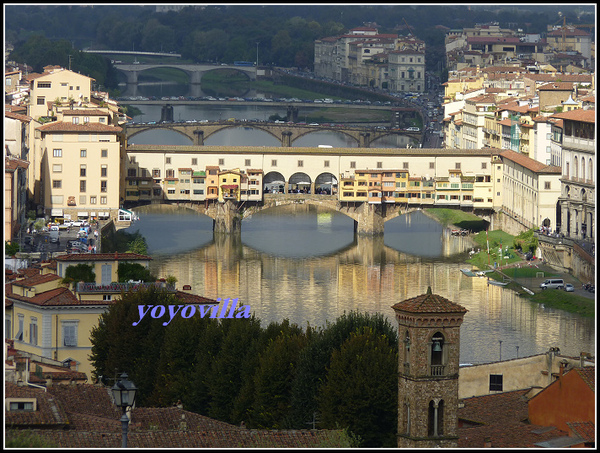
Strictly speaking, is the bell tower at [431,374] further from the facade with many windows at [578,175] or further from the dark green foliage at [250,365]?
the facade with many windows at [578,175]

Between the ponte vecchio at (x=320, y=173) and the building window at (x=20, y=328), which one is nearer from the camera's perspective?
the building window at (x=20, y=328)

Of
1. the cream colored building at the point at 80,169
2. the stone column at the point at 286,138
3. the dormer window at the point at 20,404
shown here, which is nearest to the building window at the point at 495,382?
the dormer window at the point at 20,404

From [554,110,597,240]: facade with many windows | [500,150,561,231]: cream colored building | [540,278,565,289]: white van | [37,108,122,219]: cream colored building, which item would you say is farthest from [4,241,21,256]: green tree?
[500,150,561,231]: cream colored building

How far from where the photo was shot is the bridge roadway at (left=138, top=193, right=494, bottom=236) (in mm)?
56781

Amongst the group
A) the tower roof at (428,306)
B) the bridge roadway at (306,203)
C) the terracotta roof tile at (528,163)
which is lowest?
the tower roof at (428,306)

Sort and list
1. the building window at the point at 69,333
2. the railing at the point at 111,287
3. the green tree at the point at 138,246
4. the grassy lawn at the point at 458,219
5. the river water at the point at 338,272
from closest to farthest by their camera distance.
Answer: the building window at the point at 69,333 < the railing at the point at 111,287 < the river water at the point at 338,272 < the green tree at the point at 138,246 < the grassy lawn at the point at 458,219

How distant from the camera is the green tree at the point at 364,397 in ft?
73.2

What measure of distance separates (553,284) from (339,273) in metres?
6.11

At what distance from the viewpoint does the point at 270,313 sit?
38438mm

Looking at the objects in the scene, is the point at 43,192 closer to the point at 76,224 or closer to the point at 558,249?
the point at 76,224

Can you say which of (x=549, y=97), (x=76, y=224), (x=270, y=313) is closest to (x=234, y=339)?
(x=270, y=313)

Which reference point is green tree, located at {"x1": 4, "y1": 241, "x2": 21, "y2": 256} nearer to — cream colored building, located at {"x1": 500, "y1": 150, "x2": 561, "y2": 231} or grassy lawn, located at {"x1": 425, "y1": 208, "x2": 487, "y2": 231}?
cream colored building, located at {"x1": 500, "y1": 150, "x2": 561, "y2": 231}

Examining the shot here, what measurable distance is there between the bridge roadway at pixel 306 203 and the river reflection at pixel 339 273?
1.53ft

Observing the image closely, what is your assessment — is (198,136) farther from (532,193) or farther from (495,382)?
(495,382)
